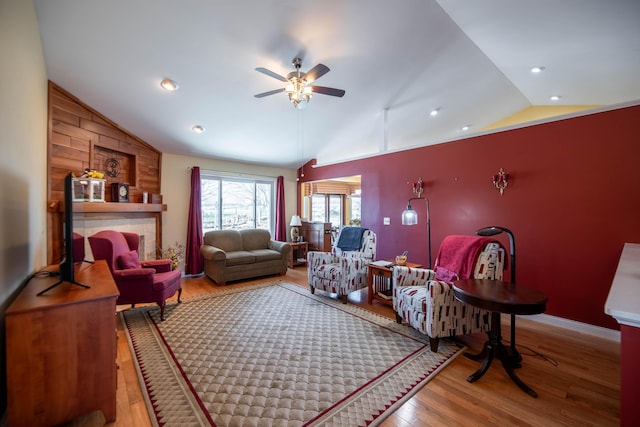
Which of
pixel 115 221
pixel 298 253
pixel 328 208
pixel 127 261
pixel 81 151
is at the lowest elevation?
pixel 298 253

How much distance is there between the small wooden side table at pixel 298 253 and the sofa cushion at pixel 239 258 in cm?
130

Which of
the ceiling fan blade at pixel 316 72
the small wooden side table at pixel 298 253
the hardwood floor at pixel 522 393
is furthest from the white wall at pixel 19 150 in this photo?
the small wooden side table at pixel 298 253

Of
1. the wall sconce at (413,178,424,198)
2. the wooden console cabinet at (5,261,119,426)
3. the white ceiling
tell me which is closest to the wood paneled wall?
the white ceiling

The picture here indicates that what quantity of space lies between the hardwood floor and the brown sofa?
6.03ft

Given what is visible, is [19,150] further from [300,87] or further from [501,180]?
[501,180]

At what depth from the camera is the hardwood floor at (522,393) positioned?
1607 mm

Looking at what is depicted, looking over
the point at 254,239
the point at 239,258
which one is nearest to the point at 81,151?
the point at 239,258

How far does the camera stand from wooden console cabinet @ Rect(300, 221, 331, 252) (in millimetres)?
6086

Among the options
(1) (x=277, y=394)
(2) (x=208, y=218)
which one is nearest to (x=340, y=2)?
(1) (x=277, y=394)

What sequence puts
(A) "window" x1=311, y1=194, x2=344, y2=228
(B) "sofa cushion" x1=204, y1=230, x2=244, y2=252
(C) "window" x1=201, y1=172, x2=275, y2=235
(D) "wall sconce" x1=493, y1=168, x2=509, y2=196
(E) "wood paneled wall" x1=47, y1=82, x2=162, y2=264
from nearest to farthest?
1. (E) "wood paneled wall" x1=47, y1=82, x2=162, y2=264
2. (D) "wall sconce" x1=493, y1=168, x2=509, y2=196
3. (B) "sofa cushion" x1=204, y1=230, x2=244, y2=252
4. (C) "window" x1=201, y1=172, x2=275, y2=235
5. (A) "window" x1=311, y1=194, x2=344, y2=228

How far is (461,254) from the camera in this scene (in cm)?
268

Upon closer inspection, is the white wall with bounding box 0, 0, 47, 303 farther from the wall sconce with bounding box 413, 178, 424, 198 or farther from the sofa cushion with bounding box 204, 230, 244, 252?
the wall sconce with bounding box 413, 178, 424, 198

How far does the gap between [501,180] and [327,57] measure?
2.62 meters

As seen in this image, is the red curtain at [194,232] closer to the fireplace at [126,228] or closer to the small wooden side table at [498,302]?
the fireplace at [126,228]
